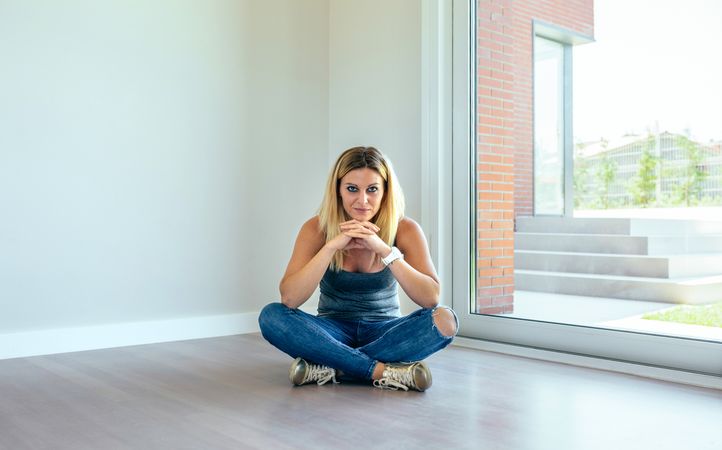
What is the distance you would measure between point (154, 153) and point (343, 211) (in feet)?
4.23

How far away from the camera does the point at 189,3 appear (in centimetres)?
348

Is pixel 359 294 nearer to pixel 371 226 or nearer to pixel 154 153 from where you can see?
pixel 371 226

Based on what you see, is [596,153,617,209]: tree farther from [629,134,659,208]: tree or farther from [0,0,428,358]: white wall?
[0,0,428,358]: white wall

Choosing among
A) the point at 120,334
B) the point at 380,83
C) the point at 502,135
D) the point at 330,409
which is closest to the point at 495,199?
the point at 502,135

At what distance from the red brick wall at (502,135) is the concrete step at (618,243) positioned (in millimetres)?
137

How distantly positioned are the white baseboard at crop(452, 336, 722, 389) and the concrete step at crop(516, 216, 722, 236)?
525 mm

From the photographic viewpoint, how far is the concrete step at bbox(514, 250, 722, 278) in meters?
2.51

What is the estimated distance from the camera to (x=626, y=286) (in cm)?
277

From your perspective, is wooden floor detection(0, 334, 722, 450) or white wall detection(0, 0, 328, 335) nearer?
wooden floor detection(0, 334, 722, 450)

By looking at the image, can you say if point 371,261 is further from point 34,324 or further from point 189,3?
point 189,3

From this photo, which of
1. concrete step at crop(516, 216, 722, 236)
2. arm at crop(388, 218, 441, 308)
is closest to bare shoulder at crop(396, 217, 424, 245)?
arm at crop(388, 218, 441, 308)

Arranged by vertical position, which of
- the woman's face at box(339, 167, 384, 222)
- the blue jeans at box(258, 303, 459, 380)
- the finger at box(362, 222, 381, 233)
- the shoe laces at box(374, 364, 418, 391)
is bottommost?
the shoe laces at box(374, 364, 418, 391)

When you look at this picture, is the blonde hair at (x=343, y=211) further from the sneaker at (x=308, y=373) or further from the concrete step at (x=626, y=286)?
the concrete step at (x=626, y=286)

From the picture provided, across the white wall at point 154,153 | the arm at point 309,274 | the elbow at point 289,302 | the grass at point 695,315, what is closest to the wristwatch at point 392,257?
the arm at point 309,274
